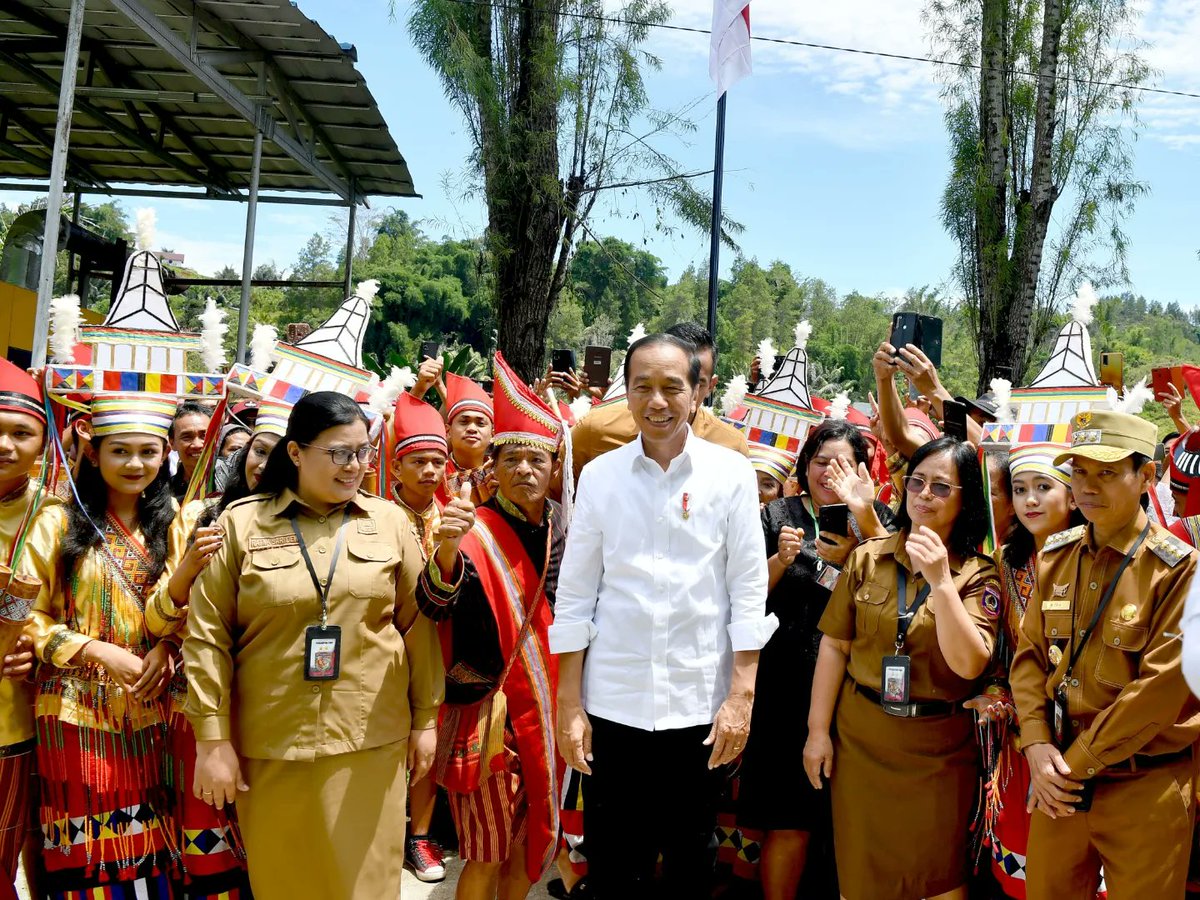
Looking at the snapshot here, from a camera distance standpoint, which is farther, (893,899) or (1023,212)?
(1023,212)

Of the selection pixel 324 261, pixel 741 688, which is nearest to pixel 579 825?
pixel 741 688

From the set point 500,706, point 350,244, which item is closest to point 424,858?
point 500,706

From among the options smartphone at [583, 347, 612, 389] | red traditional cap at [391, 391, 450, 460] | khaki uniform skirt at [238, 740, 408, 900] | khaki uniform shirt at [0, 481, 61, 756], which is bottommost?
khaki uniform skirt at [238, 740, 408, 900]

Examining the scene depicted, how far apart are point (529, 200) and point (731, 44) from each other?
9.04 feet

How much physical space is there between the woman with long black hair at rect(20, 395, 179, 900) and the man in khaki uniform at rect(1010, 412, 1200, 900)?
2.59m

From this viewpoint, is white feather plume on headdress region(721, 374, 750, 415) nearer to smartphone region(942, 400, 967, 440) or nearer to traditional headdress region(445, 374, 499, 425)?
traditional headdress region(445, 374, 499, 425)

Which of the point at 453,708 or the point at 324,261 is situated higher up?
the point at 324,261

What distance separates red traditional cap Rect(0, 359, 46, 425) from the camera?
10.4 ft

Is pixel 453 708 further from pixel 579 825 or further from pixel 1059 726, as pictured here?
pixel 1059 726

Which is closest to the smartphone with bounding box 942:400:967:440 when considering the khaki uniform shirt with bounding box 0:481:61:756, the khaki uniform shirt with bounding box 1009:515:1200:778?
the khaki uniform shirt with bounding box 1009:515:1200:778

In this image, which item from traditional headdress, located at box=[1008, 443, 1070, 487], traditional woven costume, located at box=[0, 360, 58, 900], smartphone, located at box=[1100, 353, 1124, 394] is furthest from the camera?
smartphone, located at box=[1100, 353, 1124, 394]

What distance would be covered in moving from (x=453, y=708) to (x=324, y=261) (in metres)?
56.4

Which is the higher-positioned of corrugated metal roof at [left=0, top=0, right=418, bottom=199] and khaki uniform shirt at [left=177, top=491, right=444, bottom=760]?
corrugated metal roof at [left=0, top=0, right=418, bottom=199]

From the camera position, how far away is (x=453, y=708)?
10.9 ft
